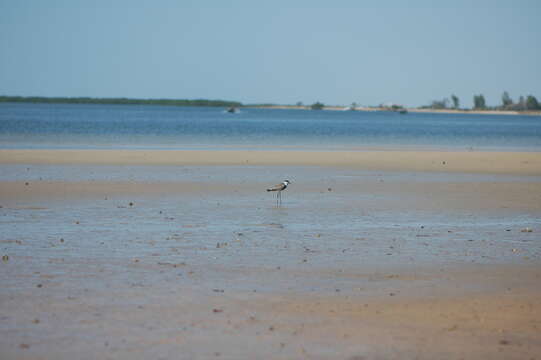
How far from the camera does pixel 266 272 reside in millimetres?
10359

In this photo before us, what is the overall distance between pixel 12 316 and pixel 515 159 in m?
30.6

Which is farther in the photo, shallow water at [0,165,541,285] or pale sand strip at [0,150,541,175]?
pale sand strip at [0,150,541,175]

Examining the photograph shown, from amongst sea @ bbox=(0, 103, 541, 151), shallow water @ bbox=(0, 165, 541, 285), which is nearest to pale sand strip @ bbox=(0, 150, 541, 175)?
sea @ bbox=(0, 103, 541, 151)

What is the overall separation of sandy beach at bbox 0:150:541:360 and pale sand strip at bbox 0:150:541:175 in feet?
27.0

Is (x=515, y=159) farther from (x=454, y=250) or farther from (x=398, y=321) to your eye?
(x=398, y=321)

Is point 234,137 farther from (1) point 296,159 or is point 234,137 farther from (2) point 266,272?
(2) point 266,272

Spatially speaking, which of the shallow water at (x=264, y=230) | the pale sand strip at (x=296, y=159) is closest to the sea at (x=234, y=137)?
the pale sand strip at (x=296, y=159)

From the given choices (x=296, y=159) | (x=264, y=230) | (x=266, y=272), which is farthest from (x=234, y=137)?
(x=266, y=272)

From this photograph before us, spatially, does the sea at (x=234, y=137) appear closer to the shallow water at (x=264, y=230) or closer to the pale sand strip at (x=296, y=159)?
the pale sand strip at (x=296, y=159)

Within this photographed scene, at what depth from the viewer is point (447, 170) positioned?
28172 mm

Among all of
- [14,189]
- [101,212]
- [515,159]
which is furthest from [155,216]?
[515,159]

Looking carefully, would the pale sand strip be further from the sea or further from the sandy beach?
the sandy beach

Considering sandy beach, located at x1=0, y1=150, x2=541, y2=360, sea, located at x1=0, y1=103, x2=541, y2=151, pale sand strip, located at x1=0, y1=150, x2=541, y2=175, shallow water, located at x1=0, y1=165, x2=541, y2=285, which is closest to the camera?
sandy beach, located at x1=0, y1=150, x2=541, y2=360

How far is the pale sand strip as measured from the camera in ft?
95.9
